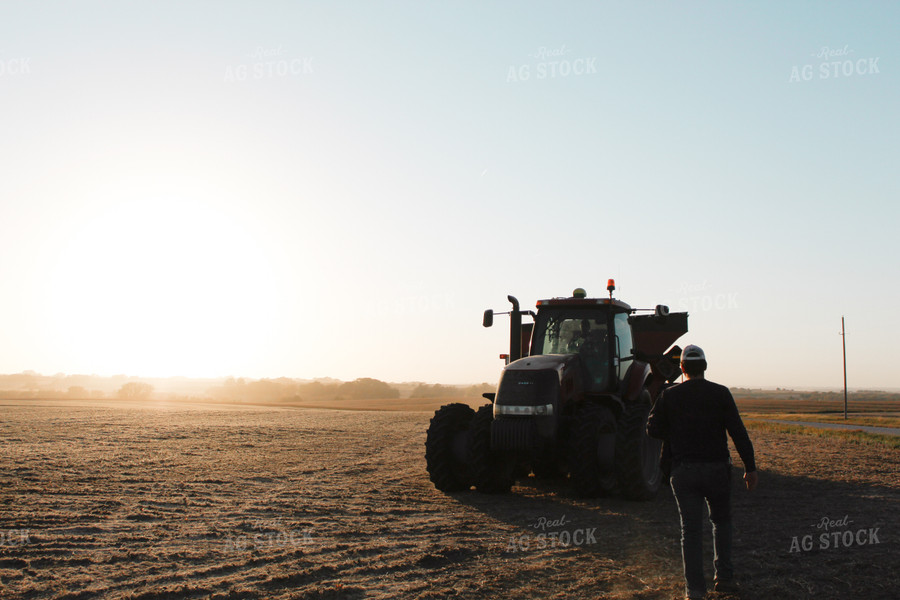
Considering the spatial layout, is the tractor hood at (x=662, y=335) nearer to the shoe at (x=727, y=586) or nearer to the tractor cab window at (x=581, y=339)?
the tractor cab window at (x=581, y=339)

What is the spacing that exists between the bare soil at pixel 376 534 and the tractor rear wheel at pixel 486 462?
210mm

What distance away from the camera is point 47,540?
7.14 meters

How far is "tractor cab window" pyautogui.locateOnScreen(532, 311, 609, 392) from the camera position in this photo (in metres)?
10.6

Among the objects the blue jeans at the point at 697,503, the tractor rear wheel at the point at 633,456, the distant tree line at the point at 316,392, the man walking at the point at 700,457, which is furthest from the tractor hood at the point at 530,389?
the distant tree line at the point at 316,392

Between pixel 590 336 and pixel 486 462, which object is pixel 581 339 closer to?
pixel 590 336

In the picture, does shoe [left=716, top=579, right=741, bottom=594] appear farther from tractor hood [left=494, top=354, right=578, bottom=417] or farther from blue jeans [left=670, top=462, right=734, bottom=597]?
tractor hood [left=494, top=354, right=578, bottom=417]

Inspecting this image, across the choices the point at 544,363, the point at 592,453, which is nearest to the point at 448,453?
the point at 544,363

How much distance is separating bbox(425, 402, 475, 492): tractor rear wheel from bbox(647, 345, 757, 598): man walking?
500 cm

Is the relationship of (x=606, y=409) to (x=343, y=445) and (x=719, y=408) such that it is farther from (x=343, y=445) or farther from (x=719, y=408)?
(x=343, y=445)

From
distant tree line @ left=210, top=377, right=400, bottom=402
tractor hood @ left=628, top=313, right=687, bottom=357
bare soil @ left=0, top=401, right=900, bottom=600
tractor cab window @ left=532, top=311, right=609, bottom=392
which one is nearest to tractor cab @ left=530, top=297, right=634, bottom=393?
tractor cab window @ left=532, top=311, right=609, bottom=392

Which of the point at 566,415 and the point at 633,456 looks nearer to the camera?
the point at 633,456

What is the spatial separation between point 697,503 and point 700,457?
34 cm

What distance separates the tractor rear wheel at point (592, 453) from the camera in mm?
9234

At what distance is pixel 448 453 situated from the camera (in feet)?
33.7
